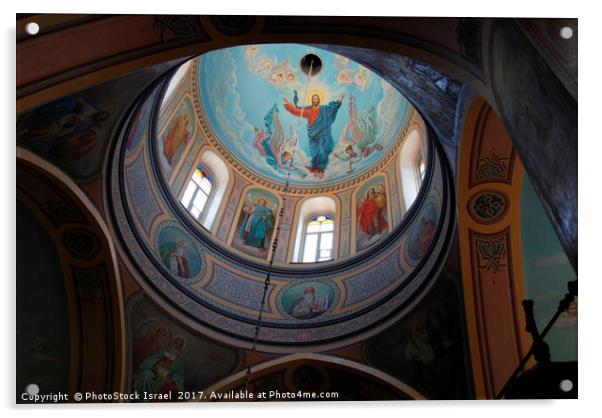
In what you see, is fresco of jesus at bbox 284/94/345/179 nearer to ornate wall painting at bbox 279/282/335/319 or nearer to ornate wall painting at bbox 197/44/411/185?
ornate wall painting at bbox 197/44/411/185

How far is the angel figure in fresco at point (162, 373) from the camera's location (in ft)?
24.8

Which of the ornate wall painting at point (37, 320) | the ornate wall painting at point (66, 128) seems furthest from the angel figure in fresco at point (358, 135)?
the ornate wall painting at point (37, 320)

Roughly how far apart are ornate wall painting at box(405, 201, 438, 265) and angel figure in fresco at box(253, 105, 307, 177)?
345 cm

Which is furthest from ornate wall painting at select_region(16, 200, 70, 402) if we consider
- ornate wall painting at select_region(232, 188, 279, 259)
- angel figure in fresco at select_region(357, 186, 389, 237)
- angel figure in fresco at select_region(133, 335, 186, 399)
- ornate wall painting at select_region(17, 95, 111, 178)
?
angel figure in fresco at select_region(357, 186, 389, 237)

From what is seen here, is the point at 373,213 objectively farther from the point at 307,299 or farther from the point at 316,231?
the point at 307,299

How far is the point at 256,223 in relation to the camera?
1260cm

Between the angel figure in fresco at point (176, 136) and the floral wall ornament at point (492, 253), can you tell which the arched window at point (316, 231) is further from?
the floral wall ornament at point (492, 253)

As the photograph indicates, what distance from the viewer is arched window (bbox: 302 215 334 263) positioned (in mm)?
12055

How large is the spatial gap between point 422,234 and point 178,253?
378 centimetres

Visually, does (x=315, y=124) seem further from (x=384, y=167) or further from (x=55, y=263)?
(x=55, y=263)

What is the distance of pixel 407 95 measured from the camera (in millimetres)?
8000

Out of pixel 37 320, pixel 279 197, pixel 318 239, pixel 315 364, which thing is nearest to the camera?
pixel 37 320

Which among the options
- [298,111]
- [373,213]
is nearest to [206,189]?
[298,111]

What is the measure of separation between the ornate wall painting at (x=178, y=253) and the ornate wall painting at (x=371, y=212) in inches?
108
